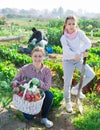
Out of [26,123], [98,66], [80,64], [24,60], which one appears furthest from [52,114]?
[24,60]

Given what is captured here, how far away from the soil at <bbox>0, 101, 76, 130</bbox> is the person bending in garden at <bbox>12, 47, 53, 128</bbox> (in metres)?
0.13

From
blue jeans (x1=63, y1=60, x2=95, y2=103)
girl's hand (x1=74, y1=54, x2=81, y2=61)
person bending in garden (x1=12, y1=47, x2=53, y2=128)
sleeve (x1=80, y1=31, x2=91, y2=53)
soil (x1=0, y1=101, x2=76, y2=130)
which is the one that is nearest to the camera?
soil (x1=0, y1=101, x2=76, y2=130)

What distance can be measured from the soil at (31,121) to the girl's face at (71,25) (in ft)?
4.66

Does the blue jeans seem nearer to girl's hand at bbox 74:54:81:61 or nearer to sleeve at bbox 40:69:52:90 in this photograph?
girl's hand at bbox 74:54:81:61

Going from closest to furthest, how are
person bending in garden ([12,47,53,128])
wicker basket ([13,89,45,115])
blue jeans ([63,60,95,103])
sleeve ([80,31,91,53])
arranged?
wicker basket ([13,89,45,115]) → person bending in garden ([12,47,53,128]) → sleeve ([80,31,91,53]) → blue jeans ([63,60,95,103])

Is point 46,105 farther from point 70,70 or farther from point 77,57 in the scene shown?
point 77,57

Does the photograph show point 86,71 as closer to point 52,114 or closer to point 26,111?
point 52,114

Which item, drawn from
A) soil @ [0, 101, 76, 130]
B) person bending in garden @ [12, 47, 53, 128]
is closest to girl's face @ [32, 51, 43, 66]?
person bending in garden @ [12, 47, 53, 128]

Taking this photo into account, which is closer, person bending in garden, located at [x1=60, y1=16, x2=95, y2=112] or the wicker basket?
the wicker basket

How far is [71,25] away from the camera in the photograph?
5.72 meters

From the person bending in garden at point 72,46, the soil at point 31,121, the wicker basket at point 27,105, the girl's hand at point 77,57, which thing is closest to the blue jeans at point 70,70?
the person bending in garden at point 72,46

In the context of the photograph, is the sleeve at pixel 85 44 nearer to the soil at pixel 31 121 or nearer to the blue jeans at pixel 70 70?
the blue jeans at pixel 70 70

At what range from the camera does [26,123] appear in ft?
18.2

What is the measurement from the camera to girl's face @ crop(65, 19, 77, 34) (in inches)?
225
